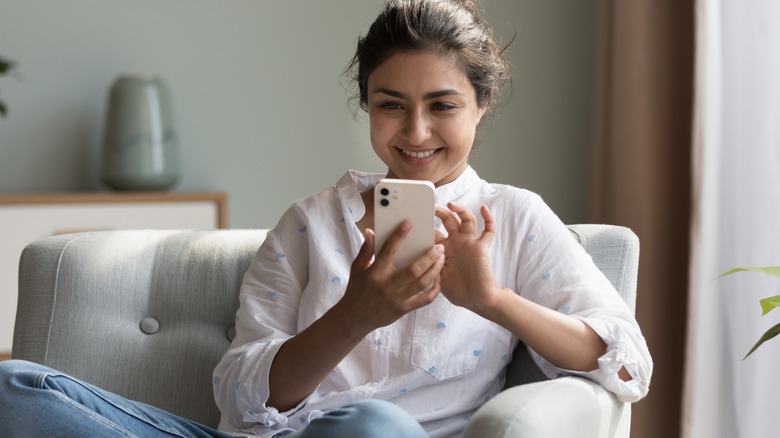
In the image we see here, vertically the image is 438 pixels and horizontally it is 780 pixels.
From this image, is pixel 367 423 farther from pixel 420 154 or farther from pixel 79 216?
pixel 79 216

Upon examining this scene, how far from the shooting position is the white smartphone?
138cm

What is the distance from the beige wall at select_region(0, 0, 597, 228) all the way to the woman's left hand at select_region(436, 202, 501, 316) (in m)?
2.04

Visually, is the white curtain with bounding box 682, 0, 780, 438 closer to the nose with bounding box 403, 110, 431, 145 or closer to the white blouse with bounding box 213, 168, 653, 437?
the white blouse with bounding box 213, 168, 653, 437

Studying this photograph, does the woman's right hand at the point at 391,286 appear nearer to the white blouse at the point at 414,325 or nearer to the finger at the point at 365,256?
the finger at the point at 365,256

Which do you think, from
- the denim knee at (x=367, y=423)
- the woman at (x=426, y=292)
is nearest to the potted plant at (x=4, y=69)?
the woman at (x=426, y=292)

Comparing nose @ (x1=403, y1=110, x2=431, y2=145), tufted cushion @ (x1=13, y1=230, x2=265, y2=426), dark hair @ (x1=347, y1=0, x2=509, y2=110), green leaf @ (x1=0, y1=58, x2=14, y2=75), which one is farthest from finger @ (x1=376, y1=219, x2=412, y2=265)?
green leaf @ (x1=0, y1=58, x2=14, y2=75)

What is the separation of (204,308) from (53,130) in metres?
1.83

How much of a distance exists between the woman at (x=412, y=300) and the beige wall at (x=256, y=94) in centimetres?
175

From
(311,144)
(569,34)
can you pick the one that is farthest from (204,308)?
(569,34)

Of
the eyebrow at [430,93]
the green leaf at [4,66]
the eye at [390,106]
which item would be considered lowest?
the eye at [390,106]

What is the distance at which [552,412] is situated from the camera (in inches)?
49.4

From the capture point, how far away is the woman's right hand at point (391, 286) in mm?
1367

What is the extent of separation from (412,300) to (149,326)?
55cm

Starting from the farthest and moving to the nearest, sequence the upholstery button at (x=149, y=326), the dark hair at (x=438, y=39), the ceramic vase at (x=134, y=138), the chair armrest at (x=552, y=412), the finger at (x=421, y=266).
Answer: the ceramic vase at (x=134, y=138) → the upholstery button at (x=149, y=326) → the dark hair at (x=438, y=39) → the finger at (x=421, y=266) → the chair armrest at (x=552, y=412)
